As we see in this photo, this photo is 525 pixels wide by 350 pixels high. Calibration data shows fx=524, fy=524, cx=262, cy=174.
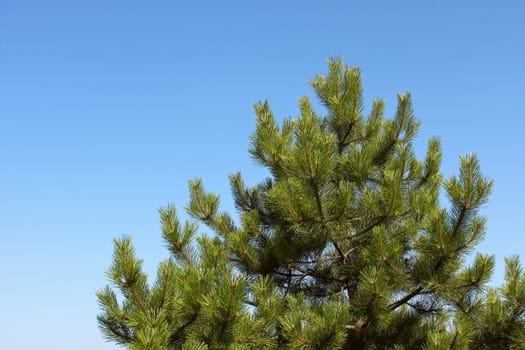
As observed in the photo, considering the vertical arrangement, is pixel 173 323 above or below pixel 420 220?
below

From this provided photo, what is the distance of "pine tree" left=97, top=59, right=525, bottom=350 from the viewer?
16.8 feet

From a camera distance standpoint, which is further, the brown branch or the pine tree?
the brown branch

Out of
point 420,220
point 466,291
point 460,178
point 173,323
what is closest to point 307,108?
point 420,220

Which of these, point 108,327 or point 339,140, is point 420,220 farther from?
point 108,327

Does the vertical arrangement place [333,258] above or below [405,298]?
above

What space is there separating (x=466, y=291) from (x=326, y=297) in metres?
1.97

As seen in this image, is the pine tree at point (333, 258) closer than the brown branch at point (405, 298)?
Yes

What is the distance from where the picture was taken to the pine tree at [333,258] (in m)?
5.11

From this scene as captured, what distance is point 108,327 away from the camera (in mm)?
5852

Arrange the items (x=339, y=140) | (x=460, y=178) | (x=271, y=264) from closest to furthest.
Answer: (x=460, y=178)
(x=271, y=264)
(x=339, y=140)

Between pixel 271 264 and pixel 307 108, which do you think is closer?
pixel 271 264

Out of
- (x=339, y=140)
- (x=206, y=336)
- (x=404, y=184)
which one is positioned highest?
(x=339, y=140)

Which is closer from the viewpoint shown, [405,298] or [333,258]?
[405,298]

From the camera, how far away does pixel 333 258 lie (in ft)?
23.0
